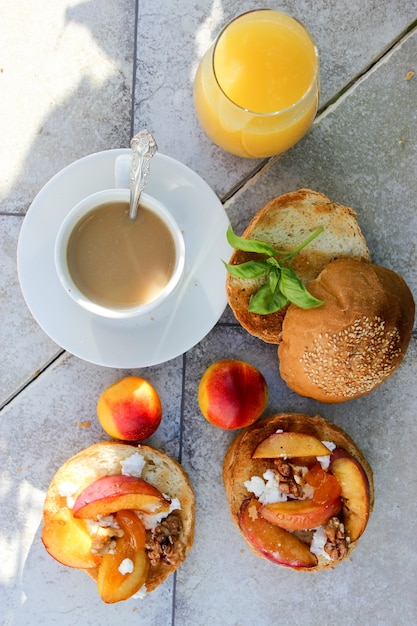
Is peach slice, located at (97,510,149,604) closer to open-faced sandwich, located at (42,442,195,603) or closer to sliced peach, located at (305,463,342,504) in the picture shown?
open-faced sandwich, located at (42,442,195,603)

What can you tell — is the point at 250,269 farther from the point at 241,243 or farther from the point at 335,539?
the point at 335,539

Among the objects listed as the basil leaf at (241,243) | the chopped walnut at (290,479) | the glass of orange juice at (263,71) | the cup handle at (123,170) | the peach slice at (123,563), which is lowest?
the peach slice at (123,563)

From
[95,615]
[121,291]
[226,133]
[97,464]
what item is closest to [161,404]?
[97,464]

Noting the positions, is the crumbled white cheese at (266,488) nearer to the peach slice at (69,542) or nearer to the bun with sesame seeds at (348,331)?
the bun with sesame seeds at (348,331)

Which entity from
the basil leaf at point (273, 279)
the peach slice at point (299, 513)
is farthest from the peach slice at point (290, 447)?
the basil leaf at point (273, 279)

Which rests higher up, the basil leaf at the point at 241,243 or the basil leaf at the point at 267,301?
the basil leaf at the point at 241,243

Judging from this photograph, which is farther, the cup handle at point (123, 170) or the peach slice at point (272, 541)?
the peach slice at point (272, 541)

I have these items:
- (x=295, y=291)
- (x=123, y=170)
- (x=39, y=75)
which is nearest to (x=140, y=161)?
(x=123, y=170)

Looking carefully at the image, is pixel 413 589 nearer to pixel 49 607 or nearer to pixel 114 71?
pixel 49 607
